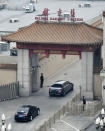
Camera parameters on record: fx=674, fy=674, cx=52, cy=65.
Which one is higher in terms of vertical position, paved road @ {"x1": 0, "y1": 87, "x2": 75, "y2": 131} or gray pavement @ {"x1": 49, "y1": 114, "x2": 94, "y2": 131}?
paved road @ {"x1": 0, "y1": 87, "x2": 75, "y2": 131}

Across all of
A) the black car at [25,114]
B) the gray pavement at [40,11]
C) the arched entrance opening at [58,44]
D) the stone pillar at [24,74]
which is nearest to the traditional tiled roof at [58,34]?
the arched entrance opening at [58,44]

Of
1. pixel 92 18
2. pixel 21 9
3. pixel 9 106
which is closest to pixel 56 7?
pixel 21 9

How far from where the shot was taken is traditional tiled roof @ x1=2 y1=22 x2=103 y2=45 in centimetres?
8494

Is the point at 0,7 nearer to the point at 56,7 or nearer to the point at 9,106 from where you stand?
the point at 56,7

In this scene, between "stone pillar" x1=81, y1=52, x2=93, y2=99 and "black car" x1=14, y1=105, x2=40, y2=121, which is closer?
"black car" x1=14, y1=105, x2=40, y2=121

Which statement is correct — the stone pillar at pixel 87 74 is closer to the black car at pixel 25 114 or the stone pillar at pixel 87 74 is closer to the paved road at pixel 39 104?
the paved road at pixel 39 104

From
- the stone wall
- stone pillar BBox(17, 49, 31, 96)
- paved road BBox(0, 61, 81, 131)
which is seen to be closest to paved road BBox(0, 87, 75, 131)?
paved road BBox(0, 61, 81, 131)

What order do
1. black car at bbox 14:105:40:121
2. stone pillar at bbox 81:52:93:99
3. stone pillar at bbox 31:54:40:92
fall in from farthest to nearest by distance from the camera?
stone pillar at bbox 31:54:40:92 → stone pillar at bbox 81:52:93:99 → black car at bbox 14:105:40:121

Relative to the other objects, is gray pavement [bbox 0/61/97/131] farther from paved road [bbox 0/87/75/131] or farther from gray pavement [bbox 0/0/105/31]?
gray pavement [bbox 0/0/105/31]

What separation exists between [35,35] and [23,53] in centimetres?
302

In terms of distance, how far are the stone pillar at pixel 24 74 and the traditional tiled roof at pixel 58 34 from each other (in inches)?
99.5

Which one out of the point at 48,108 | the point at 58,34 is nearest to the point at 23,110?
the point at 48,108

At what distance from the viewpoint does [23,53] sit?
289 feet

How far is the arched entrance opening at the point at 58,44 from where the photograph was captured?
3351 inches
